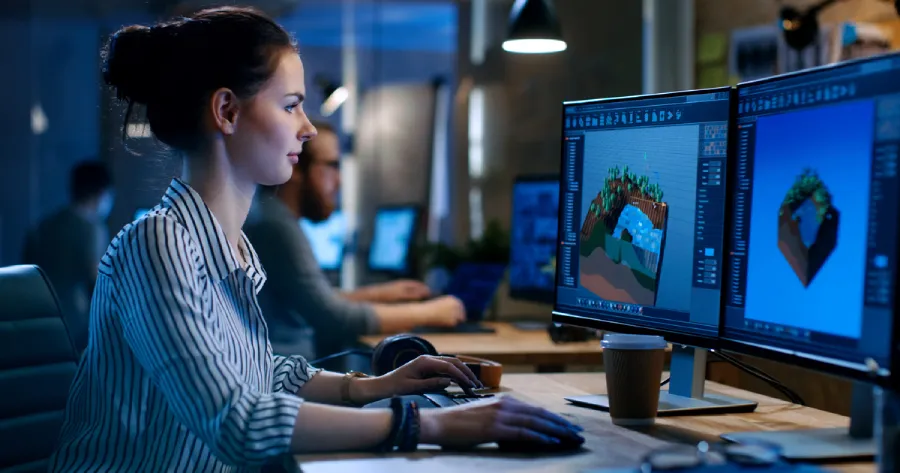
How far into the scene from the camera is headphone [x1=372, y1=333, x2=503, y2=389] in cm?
187

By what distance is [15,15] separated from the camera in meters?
5.52

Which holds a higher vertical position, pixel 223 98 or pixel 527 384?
pixel 223 98

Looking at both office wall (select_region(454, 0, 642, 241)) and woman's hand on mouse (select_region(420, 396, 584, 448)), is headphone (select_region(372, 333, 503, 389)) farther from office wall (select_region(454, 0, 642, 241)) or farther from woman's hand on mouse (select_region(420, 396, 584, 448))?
office wall (select_region(454, 0, 642, 241))

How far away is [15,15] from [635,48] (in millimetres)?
3397

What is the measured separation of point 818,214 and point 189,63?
953 millimetres

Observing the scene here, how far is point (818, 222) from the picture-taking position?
4.09 ft

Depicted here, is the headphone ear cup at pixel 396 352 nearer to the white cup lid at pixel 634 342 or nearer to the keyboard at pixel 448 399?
→ the keyboard at pixel 448 399

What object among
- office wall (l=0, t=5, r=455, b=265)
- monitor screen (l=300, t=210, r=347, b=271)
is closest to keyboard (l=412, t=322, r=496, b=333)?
monitor screen (l=300, t=210, r=347, b=271)

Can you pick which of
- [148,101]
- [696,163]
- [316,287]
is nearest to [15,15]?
[316,287]

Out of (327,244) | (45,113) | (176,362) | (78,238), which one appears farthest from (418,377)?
(45,113)

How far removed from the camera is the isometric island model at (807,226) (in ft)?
4.03

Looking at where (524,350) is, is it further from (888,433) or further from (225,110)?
(888,433)

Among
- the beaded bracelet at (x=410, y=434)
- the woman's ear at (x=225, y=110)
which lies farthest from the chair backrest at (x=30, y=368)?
the beaded bracelet at (x=410, y=434)

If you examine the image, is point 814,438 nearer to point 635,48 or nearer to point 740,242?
point 740,242
